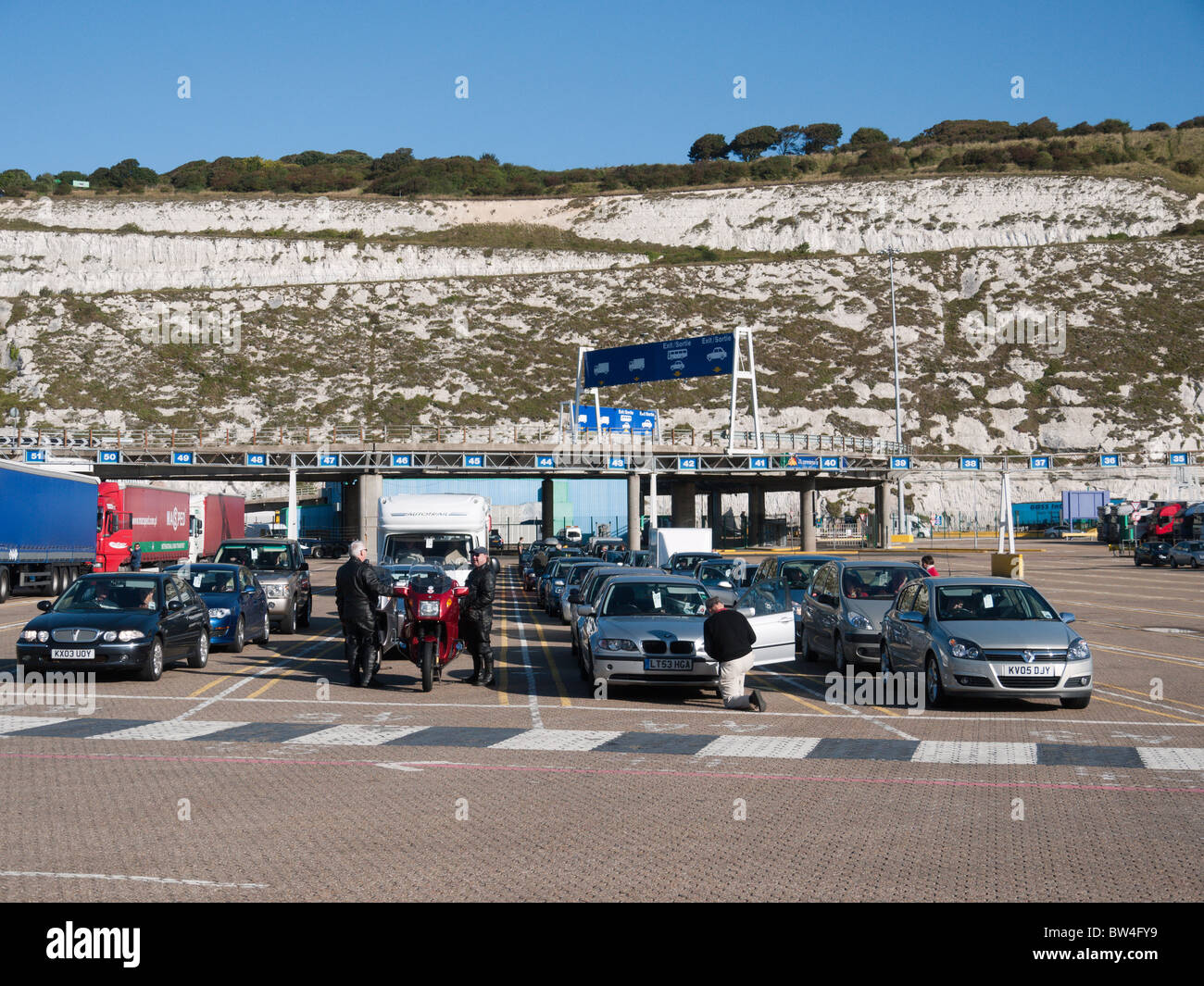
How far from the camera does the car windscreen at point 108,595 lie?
16.7 metres

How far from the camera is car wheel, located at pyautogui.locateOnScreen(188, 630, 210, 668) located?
59.0 feet

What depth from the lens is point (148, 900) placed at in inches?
244

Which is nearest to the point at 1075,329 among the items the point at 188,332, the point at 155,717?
the point at 188,332

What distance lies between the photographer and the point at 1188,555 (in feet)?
187

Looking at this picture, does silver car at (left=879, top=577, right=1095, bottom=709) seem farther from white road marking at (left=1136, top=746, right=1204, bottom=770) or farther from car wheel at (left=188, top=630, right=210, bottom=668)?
car wheel at (left=188, top=630, right=210, bottom=668)

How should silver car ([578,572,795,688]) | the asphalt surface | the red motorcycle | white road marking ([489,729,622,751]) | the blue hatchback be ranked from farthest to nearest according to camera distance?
the blue hatchback, the red motorcycle, silver car ([578,572,795,688]), white road marking ([489,729,622,751]), the asphalt surface

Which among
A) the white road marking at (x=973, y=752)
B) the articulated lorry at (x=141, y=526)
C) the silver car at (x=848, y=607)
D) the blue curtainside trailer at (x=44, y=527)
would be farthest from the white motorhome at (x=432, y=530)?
the articulated lorry at (x=141, y=526)

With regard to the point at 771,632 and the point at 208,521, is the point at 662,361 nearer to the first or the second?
the point at 208,521

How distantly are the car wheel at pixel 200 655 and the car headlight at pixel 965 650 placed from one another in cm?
1062

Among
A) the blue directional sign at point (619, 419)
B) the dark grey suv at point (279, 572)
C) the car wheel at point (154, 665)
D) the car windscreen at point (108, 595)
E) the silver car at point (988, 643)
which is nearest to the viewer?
the silver car at point (988, 643)

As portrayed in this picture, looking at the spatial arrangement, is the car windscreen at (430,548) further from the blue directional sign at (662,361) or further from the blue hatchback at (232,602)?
the blue directional sign at (662,361)

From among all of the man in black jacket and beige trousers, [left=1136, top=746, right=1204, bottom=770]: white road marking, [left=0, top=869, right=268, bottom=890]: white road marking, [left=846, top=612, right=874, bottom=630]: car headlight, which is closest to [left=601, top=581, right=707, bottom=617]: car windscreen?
the man in black jacket and beige trousers

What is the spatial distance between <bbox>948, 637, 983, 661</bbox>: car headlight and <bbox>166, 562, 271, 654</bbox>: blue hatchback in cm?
1166

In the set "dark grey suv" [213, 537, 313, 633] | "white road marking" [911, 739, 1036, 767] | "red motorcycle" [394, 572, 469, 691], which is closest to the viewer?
"white road marking" [911, 739, 1036, 767]
